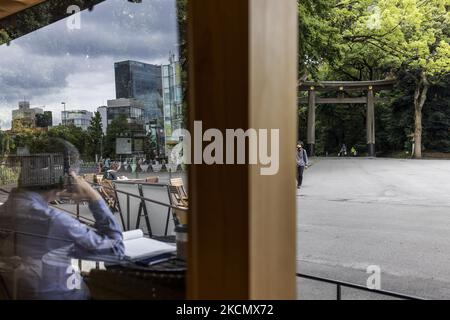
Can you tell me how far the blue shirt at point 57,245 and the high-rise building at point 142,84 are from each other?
1.40 m

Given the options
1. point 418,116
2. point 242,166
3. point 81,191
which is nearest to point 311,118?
point 418,116

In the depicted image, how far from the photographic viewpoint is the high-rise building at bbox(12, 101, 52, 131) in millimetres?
4395

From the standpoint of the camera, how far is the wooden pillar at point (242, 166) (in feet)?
3.14

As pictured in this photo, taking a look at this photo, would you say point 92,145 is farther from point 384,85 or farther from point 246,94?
point 384,85

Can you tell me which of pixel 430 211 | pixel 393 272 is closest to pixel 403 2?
pixel 430 211

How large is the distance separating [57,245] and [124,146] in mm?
2009

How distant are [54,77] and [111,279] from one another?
341cm

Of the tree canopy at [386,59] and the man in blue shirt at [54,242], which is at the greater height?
the tree canopy at [386,59]

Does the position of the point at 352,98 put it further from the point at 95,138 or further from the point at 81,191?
the point at 81,191

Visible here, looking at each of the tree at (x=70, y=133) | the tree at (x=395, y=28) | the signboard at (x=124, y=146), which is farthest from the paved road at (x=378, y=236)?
the tree at (x=395, y=28)

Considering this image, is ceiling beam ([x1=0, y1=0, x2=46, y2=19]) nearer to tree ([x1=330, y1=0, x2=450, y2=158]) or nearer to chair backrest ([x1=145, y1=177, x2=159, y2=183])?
chair backrest ([x1=145, y1=177, x2=159, y2=183])

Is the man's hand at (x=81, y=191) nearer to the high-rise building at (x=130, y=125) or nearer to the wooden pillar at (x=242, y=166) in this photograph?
the wooden pillar at (x=242, y=166)

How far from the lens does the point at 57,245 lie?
1969mm

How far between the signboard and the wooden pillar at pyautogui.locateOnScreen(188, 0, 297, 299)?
9.46 ft
